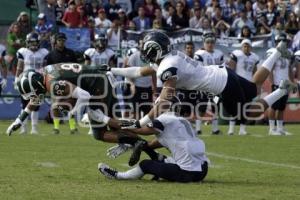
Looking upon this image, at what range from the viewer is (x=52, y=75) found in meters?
9.43

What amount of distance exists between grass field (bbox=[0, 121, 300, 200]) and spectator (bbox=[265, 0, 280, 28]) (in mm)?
6666

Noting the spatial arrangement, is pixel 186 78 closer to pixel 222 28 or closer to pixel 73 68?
pixel 73 68

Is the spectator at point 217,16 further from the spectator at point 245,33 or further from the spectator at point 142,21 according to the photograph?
the spectator at point 245,33

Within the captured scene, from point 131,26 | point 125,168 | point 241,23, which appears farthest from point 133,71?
point 241,23

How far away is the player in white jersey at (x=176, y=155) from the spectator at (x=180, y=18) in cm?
1147

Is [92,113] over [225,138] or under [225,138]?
over

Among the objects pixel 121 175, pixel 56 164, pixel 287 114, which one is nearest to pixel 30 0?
pixel 287 114

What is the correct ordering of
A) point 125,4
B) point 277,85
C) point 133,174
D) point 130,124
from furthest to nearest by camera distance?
point 125,4 → point 277,85 → point 130,124 → point 133,174

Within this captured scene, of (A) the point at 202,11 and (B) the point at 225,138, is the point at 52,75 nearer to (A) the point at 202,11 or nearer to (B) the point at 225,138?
(B) the point at 225,138

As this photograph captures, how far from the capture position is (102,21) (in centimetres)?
1884

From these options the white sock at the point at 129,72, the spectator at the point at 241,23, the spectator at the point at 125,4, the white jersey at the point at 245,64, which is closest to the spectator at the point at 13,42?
the spectator at the point at 125,4

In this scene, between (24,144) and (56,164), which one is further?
(24,144)

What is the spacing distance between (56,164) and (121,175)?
1660mm

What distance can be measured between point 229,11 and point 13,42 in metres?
5.58
